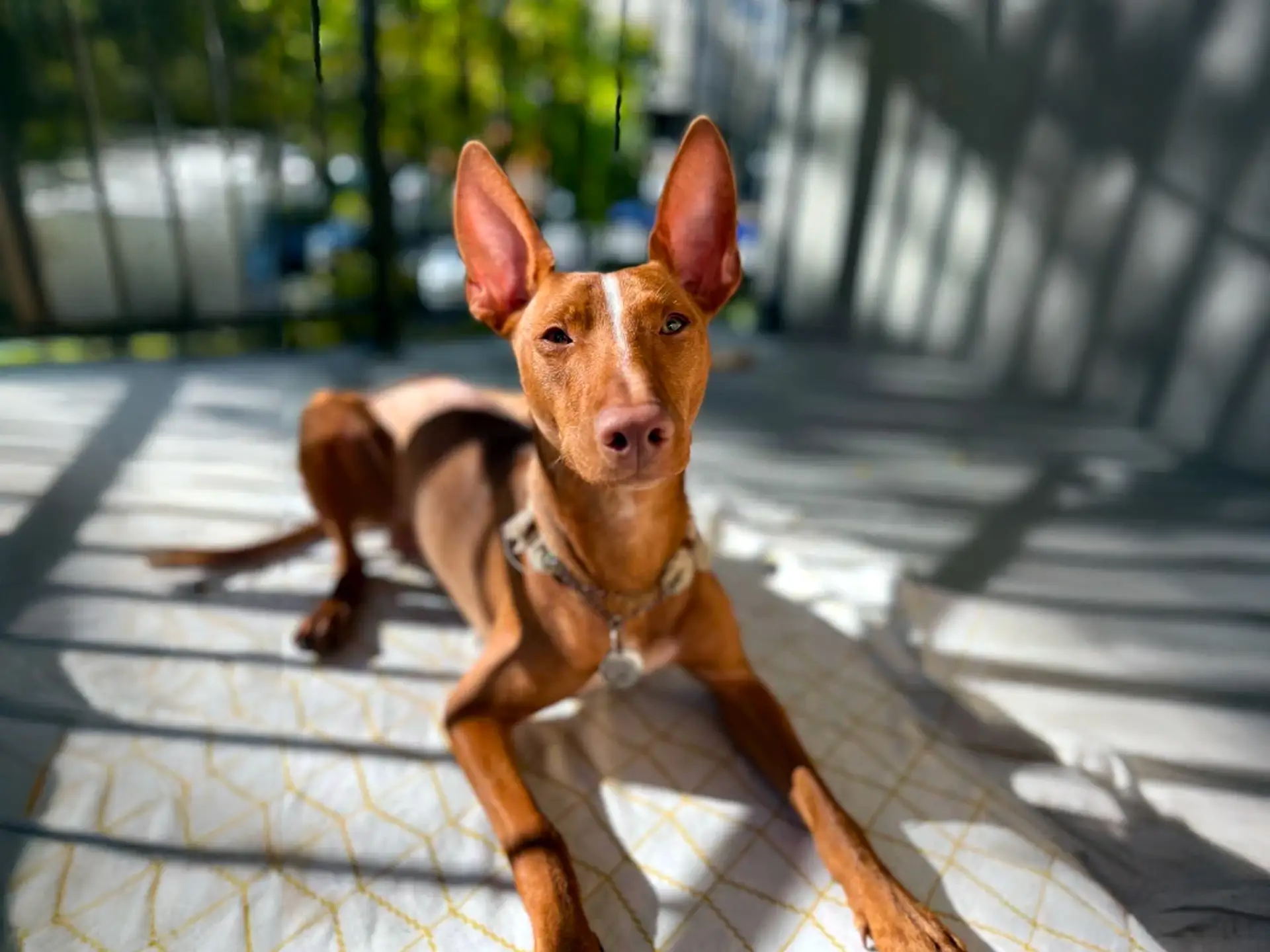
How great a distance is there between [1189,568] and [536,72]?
3128 mm

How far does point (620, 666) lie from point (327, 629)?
2.49 feet

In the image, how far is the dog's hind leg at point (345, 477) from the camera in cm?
198

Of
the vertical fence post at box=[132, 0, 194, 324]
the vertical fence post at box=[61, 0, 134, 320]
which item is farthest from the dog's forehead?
the vertical fence post at box=[61, 0, 134, 320]

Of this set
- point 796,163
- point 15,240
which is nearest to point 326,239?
point 15,240

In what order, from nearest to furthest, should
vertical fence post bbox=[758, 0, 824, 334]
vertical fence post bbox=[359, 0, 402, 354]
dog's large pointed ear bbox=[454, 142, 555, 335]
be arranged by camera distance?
dog's large pointed ear bbox=[454, 142, 555, 335], vertical fence post bbox=[359, 0, 402, 354], vertical fence post bbox=[758, 0, 824, 334]

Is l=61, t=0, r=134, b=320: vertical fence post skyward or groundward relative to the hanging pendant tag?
skyward

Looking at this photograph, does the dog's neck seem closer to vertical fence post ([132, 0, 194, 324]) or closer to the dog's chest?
the dog's chest

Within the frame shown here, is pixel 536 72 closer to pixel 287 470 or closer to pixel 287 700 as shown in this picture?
pixel 287 470

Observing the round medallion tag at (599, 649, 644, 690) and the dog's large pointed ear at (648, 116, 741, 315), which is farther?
the round medallion tag at (599, 649, 644, 690)

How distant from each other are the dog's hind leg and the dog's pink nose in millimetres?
1053

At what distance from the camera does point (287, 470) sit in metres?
2.61

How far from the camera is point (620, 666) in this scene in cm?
150

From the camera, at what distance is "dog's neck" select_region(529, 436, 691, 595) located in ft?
4.50

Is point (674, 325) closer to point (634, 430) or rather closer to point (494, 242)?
point (634, 430)
